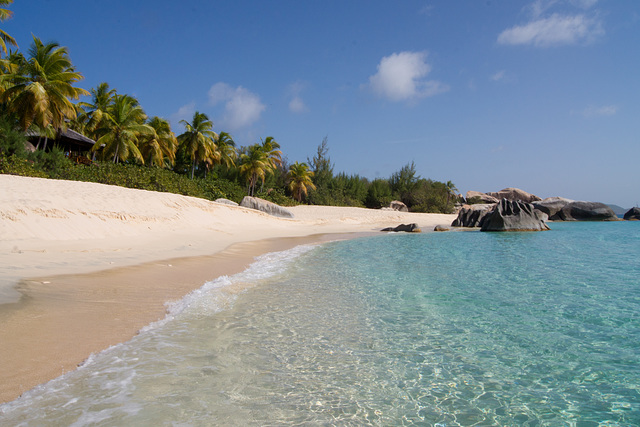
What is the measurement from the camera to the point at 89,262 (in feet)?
23.8

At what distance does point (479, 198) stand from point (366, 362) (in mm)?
58243

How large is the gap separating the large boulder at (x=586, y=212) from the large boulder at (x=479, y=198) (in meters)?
12.0

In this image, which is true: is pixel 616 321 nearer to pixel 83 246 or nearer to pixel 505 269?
pixel 505 269

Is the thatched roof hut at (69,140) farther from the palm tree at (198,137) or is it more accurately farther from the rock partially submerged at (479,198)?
the rock partially submerged at (479,198)

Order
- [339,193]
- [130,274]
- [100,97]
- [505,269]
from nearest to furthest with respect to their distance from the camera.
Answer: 1. [130,274]
2. [505,269]
3. [100,97]
4. [339,193]

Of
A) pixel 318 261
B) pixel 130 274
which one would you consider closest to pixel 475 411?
pixel 130 274

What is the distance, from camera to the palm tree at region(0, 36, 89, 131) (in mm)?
20484

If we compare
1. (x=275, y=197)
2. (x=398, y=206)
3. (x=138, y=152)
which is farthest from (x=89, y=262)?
(x=398, y=206)

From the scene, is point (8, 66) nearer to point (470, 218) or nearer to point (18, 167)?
point (18, 167)

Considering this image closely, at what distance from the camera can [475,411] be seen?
2.81 metres

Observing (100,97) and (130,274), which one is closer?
(130,274)

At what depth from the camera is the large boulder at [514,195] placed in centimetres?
5784

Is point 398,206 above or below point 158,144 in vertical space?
below

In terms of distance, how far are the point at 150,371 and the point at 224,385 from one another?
701mm
